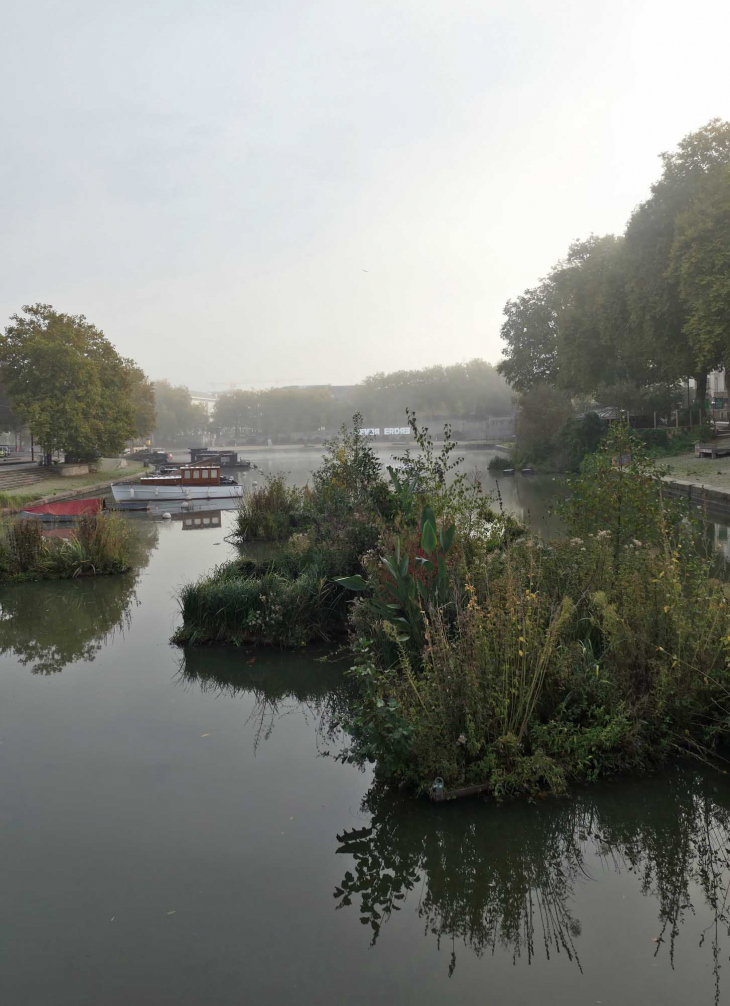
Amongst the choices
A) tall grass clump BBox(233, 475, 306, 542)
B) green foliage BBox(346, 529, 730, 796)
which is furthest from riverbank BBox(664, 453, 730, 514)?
green foliage BBox(346, 529, 730, 796)

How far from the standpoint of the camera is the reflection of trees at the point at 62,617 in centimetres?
884

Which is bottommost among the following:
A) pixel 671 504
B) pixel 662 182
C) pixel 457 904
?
pixel 457 904

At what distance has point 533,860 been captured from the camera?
13.9 feet

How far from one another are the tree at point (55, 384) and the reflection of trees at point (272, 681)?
31894mm

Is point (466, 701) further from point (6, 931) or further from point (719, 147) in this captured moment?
point (719, 147)

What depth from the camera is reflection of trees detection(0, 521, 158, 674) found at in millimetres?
8844

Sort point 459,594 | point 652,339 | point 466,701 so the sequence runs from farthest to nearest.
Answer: point 652,339, point 459,594, point 466,701

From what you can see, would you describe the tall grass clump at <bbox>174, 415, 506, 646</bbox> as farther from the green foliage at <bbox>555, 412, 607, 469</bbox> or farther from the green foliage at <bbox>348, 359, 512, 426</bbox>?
the green foliage at <bbox>348, 359, 512, 426</bbox>

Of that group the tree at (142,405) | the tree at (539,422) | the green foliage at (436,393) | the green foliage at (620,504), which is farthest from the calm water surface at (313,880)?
the green foliage at (436,393)

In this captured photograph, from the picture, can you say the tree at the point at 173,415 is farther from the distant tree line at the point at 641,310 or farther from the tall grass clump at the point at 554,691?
the tall grass clump at the point at 554,691

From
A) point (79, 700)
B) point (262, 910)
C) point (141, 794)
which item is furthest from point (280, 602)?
point (262, 910)

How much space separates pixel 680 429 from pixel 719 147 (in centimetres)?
1432

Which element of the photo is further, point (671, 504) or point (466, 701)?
point (671, 504)

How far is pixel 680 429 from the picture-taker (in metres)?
38.4
